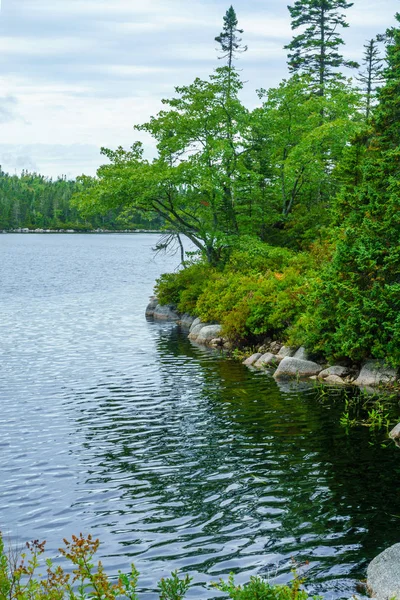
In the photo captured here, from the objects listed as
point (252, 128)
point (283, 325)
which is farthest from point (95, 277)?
point (283, 325)

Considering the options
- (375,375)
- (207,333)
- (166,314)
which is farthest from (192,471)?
(166,314)

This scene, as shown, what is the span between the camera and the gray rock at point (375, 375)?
20391 mm

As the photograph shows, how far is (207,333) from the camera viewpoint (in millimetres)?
31469

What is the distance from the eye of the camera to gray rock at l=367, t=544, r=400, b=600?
8.62 m

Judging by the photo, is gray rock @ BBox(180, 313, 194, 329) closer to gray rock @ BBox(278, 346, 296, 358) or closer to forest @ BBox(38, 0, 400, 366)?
forest @ BBox(38, 0, 400, 366)

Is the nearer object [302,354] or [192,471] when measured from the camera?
[192,471]

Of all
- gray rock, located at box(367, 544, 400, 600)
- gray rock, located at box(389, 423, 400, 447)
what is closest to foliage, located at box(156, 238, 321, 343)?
gray rock, located at box(389, 423, 400, 447)

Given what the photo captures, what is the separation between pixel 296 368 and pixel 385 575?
1439 centimetres

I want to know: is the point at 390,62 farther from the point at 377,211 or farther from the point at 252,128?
the point at 252,128

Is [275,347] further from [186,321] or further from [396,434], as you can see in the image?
[186,321]

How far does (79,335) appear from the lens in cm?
3272

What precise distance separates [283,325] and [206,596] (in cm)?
1770

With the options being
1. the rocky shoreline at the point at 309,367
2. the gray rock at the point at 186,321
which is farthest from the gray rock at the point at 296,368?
the gray rock at the point at 186,321

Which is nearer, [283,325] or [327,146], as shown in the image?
[283,325]
